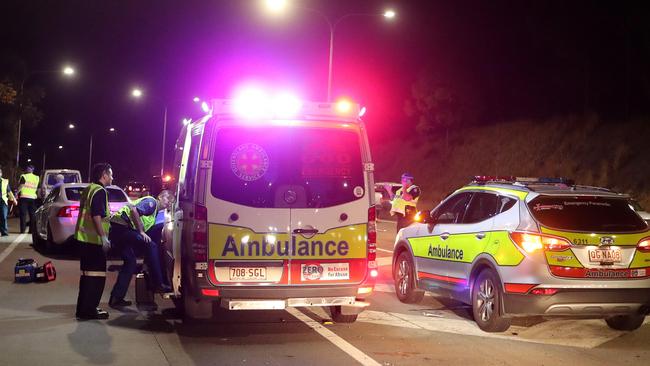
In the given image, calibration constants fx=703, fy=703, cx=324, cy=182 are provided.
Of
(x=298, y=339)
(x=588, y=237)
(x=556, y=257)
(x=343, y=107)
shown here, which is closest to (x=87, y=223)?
(x=298, y=339)

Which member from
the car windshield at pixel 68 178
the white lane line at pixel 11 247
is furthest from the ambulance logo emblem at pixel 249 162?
the car windshield at pixel 68 178

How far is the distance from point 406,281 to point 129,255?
3594 millimetres

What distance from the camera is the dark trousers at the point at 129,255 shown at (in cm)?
870

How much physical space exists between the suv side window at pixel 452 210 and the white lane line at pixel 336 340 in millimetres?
2074

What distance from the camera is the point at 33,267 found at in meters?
10.4

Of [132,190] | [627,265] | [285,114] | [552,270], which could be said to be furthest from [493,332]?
[132,190]

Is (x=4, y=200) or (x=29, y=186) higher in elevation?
(x=29, y=186)

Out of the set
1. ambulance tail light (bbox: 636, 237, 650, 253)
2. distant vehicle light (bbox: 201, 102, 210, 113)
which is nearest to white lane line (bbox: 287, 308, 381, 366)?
distant vehicle light (bbox: 201, 102, 210, 113)

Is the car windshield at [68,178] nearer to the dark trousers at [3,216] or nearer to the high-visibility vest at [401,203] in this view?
the dark trousers at [3,216]

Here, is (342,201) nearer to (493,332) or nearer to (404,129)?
(493,332)

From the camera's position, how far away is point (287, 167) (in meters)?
7.07

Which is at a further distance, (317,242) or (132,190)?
(132,190)

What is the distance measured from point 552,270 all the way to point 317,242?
2319 millimetres

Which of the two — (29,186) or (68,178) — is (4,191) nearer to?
(29,186)
